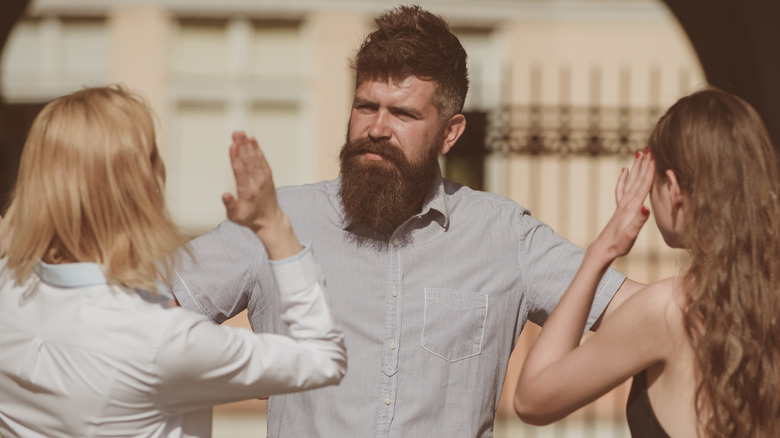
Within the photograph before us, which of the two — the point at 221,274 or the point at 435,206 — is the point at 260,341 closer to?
the point at 221,274

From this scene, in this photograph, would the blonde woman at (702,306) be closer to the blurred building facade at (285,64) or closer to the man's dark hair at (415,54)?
the man's dark hair at (415,54)

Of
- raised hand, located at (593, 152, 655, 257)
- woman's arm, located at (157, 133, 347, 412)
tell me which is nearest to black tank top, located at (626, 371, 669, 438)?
raised hand, located at (593, 152, 655, 257)

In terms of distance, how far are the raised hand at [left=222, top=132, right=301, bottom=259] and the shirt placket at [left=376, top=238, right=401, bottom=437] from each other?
762 mm

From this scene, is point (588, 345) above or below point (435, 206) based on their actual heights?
below

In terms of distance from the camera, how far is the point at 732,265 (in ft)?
6.35

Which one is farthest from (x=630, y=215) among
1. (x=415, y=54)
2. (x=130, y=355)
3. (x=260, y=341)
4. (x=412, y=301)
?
(x=130, y=355)

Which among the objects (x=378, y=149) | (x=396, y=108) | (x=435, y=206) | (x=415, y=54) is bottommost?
(x=435, y=206)

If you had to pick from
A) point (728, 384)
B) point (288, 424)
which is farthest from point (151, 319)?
point (728, 384)

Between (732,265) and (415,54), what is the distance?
3.66ft

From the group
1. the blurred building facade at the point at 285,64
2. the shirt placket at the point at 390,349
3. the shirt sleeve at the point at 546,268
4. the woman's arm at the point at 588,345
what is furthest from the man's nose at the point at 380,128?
the blurred building facade at the point at 285,64

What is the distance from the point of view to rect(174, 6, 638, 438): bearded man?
8.16 ft

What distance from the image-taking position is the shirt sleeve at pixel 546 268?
2.59 meters

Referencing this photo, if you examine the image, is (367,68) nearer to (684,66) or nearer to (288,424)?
(288,424)

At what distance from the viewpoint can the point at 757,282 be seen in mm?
1938
